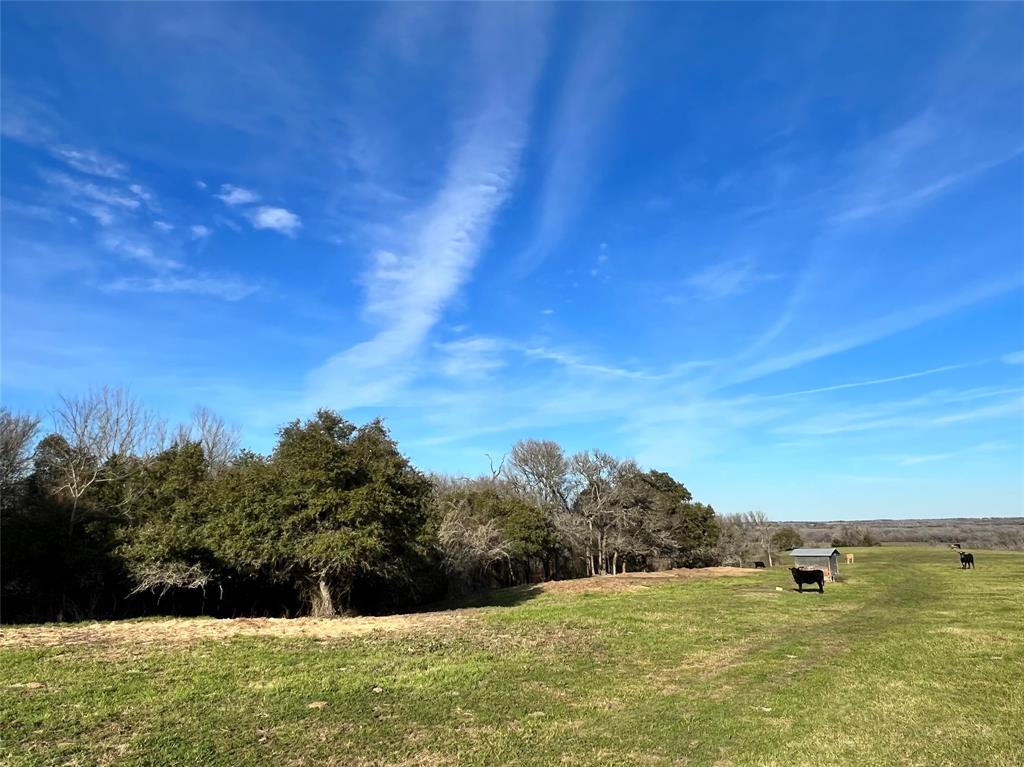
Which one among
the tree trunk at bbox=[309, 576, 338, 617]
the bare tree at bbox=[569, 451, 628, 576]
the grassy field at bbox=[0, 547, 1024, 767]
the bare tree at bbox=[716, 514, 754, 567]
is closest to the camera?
the grassy field at bbox=[0, 547, 1024, 767]

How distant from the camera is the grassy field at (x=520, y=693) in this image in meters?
6.62

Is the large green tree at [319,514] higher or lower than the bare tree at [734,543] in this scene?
higher

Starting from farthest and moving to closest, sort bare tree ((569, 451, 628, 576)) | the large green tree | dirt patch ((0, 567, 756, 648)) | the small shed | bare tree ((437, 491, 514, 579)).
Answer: bare tree ((569, 451, 628, 576))
the small shed
bare tree ((437, 491, 514, 579))
the large green tree
dirt patch ((0, 567, 756, 648))

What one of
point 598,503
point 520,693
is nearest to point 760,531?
point 598,503

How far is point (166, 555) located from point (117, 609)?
262 inches

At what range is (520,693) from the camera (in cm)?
929

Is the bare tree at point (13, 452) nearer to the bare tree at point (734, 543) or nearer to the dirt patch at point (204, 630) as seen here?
the dirt patch at point (204, 630)

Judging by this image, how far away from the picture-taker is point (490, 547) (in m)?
35.7

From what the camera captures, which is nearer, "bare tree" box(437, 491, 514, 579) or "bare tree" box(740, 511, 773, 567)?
"bare tree" box(437, 491, 514, 579)

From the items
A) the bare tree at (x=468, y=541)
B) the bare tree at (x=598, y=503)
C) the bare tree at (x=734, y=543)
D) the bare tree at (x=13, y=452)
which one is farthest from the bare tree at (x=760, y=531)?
the bare tree at (x=13, y=452)

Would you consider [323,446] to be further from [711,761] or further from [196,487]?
[711,761]

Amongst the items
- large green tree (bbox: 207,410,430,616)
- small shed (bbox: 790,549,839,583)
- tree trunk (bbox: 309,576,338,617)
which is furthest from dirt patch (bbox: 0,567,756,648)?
small shed (bbox: 790,549,839,583)

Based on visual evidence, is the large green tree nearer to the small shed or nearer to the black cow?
the black cow

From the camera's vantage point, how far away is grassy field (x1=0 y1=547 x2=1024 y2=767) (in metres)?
6.62
